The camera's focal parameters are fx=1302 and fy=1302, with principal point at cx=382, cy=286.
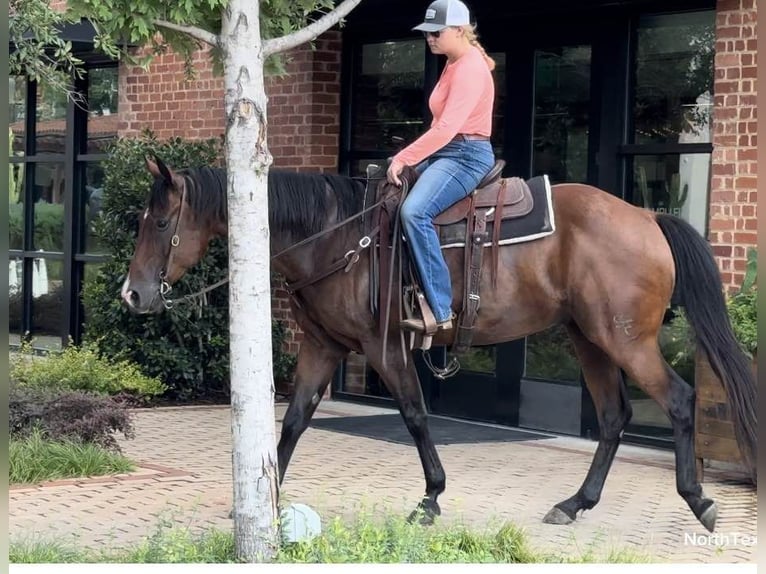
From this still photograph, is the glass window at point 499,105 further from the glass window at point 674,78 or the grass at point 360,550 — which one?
the grass at point 360,550

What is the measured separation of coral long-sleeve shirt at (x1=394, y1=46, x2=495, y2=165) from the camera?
6.77 meters

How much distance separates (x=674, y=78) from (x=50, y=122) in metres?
8.25

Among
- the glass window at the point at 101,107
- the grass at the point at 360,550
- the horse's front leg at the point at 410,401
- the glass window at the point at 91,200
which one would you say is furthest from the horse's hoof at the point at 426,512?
the glass window at the point at 101,107

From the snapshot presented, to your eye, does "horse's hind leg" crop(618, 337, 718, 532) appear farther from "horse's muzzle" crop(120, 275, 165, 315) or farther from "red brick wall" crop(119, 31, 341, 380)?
"red brick wall" crop(119, 31, 341, 380)

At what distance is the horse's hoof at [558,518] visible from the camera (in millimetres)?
7133

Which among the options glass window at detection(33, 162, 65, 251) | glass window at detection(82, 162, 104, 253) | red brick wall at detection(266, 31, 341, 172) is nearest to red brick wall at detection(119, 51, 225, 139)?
glass window at detection(82, 162, 104, 253)

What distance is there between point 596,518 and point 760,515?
3422 millimetres

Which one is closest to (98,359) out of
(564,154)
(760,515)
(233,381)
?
(564,154)

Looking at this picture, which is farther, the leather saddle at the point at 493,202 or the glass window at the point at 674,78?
the glass window at the point at 674,78

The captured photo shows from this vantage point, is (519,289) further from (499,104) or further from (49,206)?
(49,206)

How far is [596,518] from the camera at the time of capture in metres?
7.36

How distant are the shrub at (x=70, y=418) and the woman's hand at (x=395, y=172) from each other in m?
2.71

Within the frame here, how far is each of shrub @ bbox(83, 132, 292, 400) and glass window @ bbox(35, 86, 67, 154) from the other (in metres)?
2.89

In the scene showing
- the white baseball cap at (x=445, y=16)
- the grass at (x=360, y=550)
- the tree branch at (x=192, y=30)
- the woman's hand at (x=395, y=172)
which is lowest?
the grass at (x=360, y=550)
